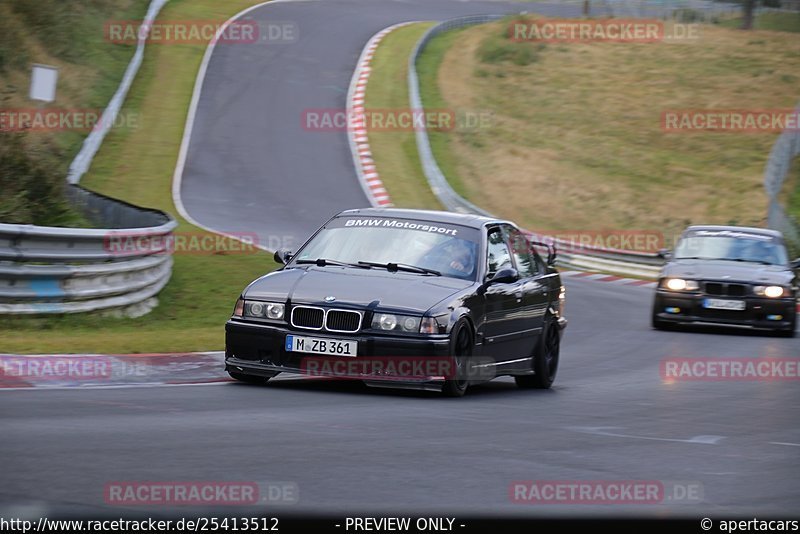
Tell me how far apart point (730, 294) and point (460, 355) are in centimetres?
933

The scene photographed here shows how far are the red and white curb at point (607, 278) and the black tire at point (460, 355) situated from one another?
56.5 feet

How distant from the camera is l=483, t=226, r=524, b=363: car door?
10.9m

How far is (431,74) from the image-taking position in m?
47.5

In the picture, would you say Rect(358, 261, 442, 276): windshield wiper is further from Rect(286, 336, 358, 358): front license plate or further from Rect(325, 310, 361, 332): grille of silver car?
Rect(286, 336, 358, 358): front license plate

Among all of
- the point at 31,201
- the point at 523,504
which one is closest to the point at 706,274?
the point at 31,201

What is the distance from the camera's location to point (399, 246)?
11.0 m

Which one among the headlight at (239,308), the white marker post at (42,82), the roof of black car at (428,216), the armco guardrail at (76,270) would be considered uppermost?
the white marker post at (42,82)

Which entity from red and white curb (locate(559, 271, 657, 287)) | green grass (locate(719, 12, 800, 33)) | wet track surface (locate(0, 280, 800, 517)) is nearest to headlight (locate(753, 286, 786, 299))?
wet track surface (locate(0, 280, 800, 517))

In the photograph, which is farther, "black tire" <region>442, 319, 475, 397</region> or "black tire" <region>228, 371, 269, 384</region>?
"black tire" <region>228, 371, 269, 384</region>

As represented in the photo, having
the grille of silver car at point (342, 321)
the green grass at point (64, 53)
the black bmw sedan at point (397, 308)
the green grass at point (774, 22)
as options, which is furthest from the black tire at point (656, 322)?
the green grass at point (774, 22)

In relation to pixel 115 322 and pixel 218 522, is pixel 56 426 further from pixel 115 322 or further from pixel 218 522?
pixel 115 322

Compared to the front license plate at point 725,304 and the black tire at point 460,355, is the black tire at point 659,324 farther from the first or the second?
the black tire at point 460,355

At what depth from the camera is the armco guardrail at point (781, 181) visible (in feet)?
99.8

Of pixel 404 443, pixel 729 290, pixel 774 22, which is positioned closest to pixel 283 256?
pixel 404 443
